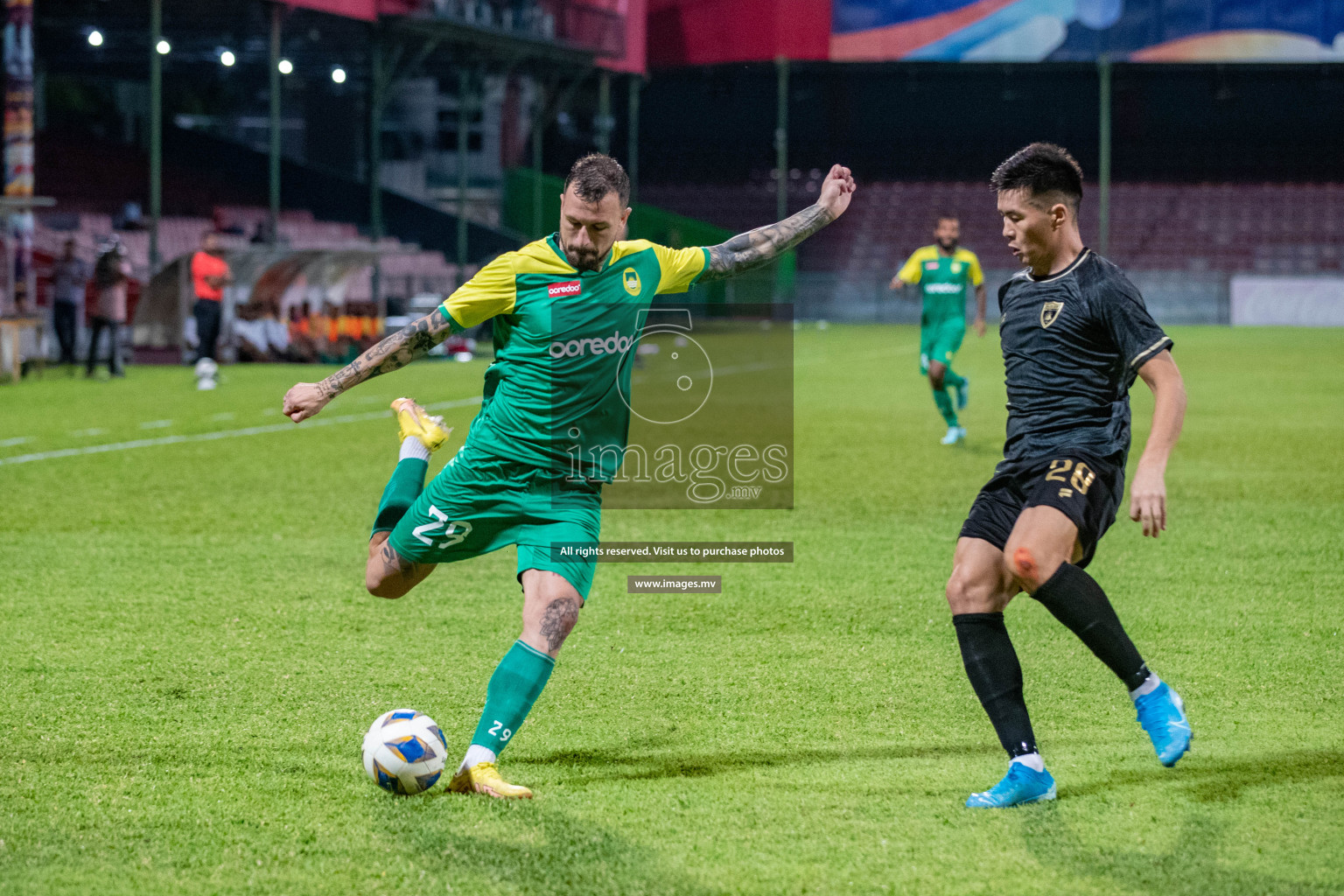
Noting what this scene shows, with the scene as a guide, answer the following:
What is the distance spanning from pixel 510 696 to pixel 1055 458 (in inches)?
68.0

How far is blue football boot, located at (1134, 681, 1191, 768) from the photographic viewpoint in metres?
4.13

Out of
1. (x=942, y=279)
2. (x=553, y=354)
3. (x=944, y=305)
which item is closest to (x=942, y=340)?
(x=944, y=305)

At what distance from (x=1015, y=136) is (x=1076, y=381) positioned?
152 feet

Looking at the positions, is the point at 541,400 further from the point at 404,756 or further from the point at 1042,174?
the point at 1042,174

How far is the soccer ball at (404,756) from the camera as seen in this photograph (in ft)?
14.1

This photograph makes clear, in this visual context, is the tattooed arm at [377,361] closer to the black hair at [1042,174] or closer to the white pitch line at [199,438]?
the black hair at [1042,174]

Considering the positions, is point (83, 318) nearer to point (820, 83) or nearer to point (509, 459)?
point (509, 459)

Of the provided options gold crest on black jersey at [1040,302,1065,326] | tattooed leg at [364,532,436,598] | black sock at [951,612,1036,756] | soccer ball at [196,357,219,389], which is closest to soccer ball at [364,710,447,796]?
tattooed leg at [364,532,436,598]

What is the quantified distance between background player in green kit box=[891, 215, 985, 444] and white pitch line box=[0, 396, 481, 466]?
5.73 metres

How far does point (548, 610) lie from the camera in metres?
4.45

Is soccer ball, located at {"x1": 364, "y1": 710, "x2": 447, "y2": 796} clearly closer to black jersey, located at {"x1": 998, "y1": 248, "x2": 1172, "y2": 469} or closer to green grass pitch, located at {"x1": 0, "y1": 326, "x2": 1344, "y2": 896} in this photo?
green grass pitch, located at {"x1": 0, "y1": 326, "x2": 1344, "y2": 896}

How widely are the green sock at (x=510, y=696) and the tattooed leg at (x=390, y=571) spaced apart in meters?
0.55

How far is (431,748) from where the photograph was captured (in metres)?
4.36

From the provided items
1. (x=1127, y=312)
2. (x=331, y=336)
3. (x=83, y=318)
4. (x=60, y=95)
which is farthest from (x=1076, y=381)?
(x=60, y=95)
